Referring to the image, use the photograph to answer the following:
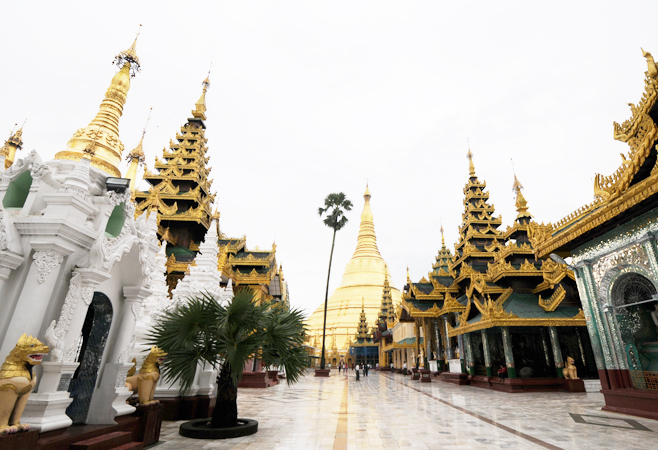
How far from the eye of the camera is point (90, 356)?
5609 mm

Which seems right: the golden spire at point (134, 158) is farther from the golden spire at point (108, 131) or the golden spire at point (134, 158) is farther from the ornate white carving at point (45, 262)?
the ornate white carving at point (45, 262)

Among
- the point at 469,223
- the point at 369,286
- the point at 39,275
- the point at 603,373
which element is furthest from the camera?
the point at 369,286

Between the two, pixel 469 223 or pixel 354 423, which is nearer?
pixel 354 423

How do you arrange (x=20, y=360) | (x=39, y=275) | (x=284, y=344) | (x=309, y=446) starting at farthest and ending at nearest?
(x=284, y=344) → (x=309, y=446) → (x=39, y=275) → (x=20, y=360)

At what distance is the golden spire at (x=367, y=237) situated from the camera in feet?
195

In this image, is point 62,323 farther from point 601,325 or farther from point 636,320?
point 636,320

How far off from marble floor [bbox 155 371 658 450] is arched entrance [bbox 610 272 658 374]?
164 centimetres

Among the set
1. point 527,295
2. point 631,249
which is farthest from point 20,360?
point 527,295

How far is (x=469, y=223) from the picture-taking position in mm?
25406

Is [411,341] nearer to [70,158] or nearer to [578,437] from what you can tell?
[578,437]

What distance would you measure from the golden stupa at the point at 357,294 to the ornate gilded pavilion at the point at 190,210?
27.1 meters

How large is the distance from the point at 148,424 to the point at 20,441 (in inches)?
93.9

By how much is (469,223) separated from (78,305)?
81.1ft

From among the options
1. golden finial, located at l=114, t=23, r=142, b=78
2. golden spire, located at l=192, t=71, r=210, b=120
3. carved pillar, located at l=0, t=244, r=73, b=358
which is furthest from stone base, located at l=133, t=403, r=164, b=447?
golden spire, located at l=192, t=71, r=210, b=120
